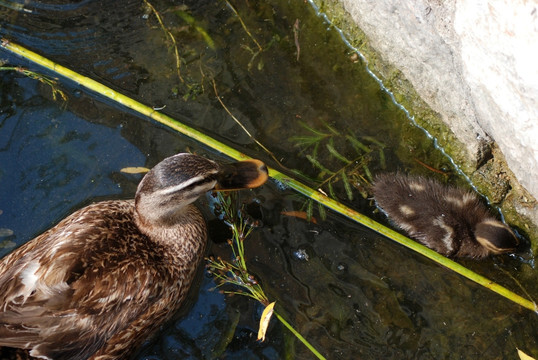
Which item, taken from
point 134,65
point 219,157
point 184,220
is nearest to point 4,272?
point 184,220

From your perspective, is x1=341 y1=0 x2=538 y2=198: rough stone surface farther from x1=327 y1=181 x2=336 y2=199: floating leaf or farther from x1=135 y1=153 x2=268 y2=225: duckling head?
x1=135 y1=153 x2=268 y2=225: duckling head

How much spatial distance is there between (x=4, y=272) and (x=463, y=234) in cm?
211

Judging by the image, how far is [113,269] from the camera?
258 centimetres

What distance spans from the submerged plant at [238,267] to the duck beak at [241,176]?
0.36 m

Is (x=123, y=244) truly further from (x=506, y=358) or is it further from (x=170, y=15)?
(x=506, y=358)

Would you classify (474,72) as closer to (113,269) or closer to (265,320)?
(265,320)

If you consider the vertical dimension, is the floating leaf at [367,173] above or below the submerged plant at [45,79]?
above

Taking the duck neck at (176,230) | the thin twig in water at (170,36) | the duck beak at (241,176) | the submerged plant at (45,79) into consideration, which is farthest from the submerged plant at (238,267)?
the submerged plant at (45,79)

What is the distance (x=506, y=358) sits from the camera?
291 cm

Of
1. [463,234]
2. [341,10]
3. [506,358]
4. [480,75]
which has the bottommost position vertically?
[506,358]

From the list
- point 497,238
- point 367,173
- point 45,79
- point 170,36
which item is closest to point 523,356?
point 497,238

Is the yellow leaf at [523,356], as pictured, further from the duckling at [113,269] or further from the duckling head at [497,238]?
the duckling at [113,269]

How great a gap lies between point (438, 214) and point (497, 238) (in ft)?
0.99

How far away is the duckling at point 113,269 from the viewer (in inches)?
95.4
